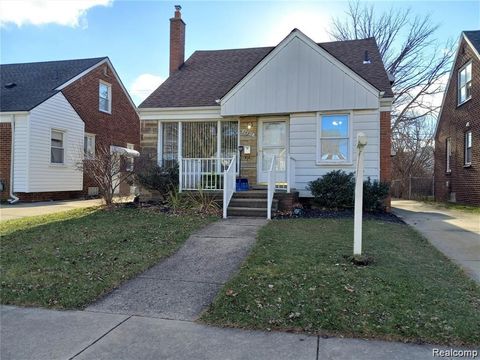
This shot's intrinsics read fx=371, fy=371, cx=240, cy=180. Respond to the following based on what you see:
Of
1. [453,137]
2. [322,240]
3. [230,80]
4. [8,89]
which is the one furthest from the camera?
[453,137]

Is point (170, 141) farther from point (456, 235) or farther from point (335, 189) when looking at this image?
point (456, 235)

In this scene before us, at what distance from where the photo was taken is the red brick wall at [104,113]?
17094 mm

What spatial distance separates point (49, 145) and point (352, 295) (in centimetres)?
1442

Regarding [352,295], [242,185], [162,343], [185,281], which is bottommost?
[162,343]

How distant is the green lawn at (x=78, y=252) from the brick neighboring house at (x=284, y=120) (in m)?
2.99

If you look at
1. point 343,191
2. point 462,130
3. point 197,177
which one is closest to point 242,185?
point 197,177

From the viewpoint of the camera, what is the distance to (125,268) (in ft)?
17.6

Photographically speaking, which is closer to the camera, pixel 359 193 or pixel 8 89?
pixel 359 193

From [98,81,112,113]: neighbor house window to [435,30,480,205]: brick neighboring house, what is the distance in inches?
665

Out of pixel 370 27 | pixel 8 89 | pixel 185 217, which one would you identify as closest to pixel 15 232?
pixel 185 217

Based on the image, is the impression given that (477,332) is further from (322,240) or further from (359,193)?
(322,240)

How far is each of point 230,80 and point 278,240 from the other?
28.6 ft

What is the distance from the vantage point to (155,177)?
11.5m

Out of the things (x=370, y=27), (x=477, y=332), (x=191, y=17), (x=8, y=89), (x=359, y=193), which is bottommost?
(x=477, y=332)
